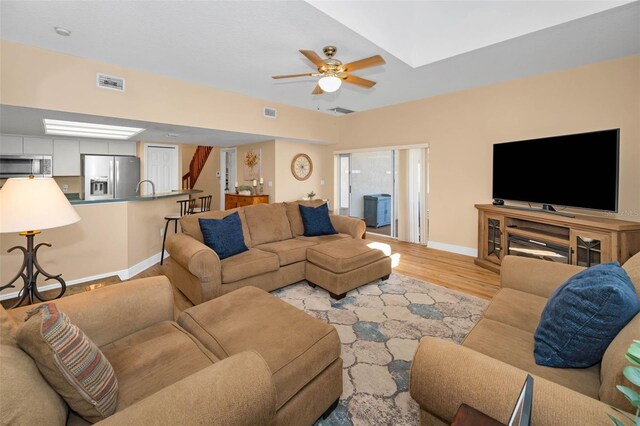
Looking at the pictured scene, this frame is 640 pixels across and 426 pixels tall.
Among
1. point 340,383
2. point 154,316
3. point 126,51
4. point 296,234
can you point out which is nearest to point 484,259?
point 296,234

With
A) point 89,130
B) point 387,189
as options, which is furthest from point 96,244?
point 387,189

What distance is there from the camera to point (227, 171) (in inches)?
318

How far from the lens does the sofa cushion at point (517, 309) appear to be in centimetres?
164

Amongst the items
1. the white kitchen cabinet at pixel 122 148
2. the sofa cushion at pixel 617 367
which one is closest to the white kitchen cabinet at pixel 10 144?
the white kitchen cabinet at pixel 122 148

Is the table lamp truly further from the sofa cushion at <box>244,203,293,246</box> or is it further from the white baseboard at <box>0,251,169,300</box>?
the sofa cushion at <box>244,203,293,246</box>

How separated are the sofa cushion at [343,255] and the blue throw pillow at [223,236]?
33.3 inches

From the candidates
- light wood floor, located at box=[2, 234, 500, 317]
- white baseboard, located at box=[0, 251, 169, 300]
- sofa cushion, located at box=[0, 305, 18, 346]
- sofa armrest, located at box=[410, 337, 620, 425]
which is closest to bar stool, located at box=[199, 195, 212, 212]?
white baseboard, located at box=[0, 251, 169, 300]

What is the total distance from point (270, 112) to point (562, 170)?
4567mm

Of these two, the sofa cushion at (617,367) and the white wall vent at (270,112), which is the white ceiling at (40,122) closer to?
the white wall vent at (270,112)

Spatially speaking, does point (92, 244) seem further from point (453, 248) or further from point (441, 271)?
point (453, 248)

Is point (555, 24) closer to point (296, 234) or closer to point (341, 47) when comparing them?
point (341, 47)

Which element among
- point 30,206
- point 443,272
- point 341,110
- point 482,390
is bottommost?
point 443,272

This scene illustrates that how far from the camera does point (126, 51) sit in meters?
3.20

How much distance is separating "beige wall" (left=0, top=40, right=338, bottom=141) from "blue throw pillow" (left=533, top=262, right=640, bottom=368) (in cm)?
466
